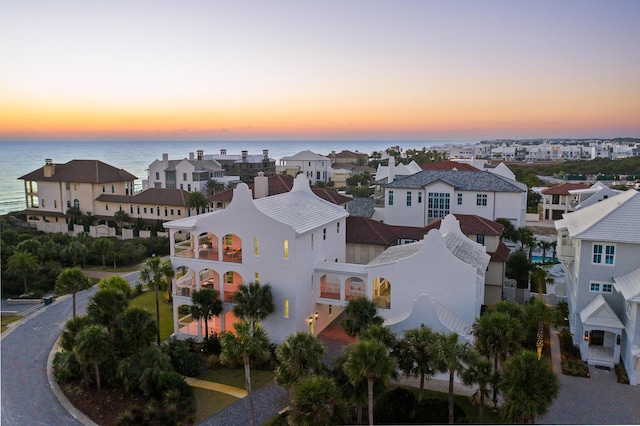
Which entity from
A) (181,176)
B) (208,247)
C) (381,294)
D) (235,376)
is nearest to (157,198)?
(181,176)

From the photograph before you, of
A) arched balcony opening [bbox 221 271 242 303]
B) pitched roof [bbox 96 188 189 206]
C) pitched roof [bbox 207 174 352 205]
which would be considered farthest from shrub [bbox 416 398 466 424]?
pitched roof [bbox 96 188 189 206]

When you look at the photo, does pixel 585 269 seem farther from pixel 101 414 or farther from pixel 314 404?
pixel 101 414

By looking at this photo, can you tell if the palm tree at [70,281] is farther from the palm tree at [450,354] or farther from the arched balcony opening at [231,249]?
the palm tree at [450,354]

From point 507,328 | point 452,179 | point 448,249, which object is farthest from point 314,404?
point 452,179

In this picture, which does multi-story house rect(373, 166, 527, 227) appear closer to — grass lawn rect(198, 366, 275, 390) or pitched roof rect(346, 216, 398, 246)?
pitched roof rect(346, 216, 398, 246)

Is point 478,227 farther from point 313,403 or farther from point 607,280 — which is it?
point 313,403

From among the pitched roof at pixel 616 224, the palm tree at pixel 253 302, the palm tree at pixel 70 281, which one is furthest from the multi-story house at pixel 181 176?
the pitched roof at pixel 616 224
